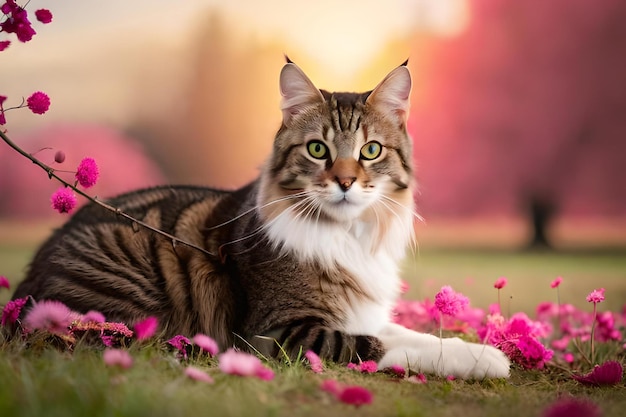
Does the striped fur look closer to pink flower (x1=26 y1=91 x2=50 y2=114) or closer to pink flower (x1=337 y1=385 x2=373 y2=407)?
pink flower (x1=26 y1=91 x2=50 y2=114)

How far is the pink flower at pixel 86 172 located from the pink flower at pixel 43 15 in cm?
61

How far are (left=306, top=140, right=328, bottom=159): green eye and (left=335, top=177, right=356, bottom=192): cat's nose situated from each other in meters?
0.21

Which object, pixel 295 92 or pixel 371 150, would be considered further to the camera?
pixel 295 92

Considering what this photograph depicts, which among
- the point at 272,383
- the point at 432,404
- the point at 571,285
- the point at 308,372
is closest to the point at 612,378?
the point at 432,404

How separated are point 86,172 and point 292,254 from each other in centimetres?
95

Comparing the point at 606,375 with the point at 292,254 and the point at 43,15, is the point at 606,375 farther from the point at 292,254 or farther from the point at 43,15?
the point at 43,15

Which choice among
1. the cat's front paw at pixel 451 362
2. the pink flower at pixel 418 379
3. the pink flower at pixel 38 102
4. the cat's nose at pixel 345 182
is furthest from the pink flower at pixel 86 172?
the pink flower at pixel 418 379

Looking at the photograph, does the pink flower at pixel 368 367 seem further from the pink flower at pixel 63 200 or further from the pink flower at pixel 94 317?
the pink flower at pixel 63 200

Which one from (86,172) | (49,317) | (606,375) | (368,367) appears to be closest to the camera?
(49,317)

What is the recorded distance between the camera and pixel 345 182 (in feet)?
9.09

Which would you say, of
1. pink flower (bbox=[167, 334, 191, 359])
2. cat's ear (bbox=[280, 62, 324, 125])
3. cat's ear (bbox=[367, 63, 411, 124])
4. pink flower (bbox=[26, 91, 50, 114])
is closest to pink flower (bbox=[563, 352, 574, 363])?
cat's ear (bbox=[367, 63, 411, 124])

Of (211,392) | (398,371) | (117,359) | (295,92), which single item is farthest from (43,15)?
(398,371)

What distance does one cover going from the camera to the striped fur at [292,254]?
2904 mm

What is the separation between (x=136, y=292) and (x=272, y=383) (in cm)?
116
